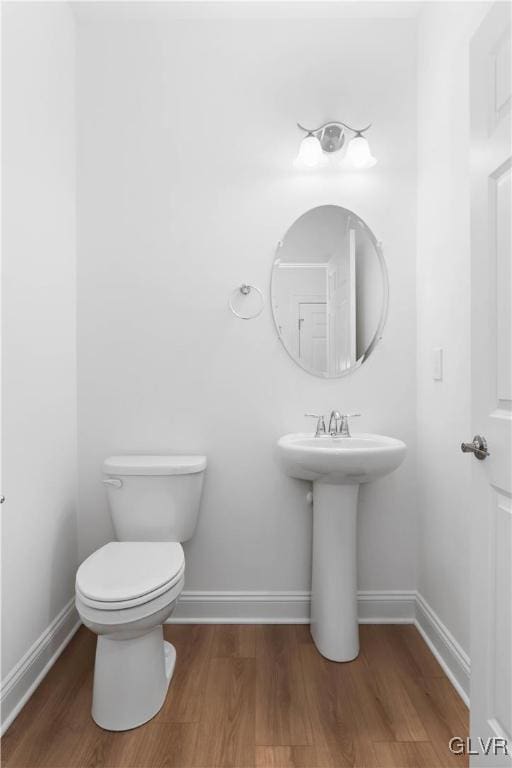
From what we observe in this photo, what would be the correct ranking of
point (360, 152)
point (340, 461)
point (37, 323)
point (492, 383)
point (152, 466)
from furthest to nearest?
point (360, 152)
point (152, 466)
point (37, 323)
point (340, 461)
point (492, 383)

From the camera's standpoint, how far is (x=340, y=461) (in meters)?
1.49

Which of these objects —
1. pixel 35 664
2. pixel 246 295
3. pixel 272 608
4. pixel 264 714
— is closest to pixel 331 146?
pixel 246 295

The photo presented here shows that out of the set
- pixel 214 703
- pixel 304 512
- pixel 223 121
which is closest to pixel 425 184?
pixel 223 121

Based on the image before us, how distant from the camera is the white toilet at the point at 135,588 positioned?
1.28m

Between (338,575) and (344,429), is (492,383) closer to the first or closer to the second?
(344,429)

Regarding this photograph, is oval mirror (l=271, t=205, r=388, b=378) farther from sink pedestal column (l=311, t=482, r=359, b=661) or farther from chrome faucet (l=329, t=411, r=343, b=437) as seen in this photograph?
sink pedestal column (l=311, t=482, r=359, b=661)

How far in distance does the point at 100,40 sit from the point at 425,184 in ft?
4.99

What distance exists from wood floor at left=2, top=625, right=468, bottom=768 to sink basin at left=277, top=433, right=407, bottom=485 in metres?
0.69

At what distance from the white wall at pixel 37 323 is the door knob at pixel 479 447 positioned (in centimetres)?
136

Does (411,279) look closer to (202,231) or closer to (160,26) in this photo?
(202,231)

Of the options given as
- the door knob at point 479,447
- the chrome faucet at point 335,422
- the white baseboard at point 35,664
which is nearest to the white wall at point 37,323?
the white baseboard at point 35,664

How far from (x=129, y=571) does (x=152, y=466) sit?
0.41 m

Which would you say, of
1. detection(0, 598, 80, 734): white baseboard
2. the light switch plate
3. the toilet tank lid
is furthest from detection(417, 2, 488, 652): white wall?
detection(0, 598, 80, 734): white baseboard

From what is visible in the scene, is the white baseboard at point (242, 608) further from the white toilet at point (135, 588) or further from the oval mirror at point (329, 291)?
the oval mirror at point (329, 291)
